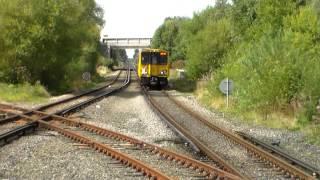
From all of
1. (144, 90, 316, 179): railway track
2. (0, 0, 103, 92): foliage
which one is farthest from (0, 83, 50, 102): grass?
(144, 90, 316, 179): railway track

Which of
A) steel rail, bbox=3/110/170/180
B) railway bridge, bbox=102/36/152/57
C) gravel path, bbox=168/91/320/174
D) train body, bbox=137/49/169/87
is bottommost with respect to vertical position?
gravel path, bbox=168/91/320/174

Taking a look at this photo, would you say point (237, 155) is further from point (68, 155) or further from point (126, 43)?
point (126, 43)

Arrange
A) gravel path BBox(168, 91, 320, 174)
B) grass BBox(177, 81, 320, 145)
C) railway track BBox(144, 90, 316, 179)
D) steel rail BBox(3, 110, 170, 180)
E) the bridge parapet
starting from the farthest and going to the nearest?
the bridge parapet
grass BBox(177, 81, 320, 145)
gravel path BBox(168, 91, 320, 174)
railway track BBox(144, 90, 316, 179)
steel rail BBox(3, 110, 170, 180)

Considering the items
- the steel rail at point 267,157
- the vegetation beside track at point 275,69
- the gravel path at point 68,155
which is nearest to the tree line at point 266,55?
the vegetation beside track at point 275,69

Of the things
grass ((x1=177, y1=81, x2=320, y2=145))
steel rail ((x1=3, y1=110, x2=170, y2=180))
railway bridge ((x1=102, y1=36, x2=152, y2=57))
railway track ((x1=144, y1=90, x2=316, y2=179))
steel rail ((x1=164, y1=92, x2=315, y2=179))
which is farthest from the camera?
railway bridge ((x1=102, y1=36, x2=152, y2=57))

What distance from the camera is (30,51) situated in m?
34.0

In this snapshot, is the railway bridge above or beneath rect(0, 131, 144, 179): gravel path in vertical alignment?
above

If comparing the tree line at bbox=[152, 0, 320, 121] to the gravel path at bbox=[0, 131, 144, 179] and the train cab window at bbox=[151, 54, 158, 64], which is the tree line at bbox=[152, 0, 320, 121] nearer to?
the train cab window at bbox=[151, 54, 158, 64]

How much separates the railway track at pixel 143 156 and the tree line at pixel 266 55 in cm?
712

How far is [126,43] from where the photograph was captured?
131 m

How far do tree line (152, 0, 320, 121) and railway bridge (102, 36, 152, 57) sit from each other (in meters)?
80.9

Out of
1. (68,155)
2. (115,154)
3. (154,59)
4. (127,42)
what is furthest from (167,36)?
(115,154)

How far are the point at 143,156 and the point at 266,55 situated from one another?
10.6 metres

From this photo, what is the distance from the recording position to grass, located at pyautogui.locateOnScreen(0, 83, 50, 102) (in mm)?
28578
